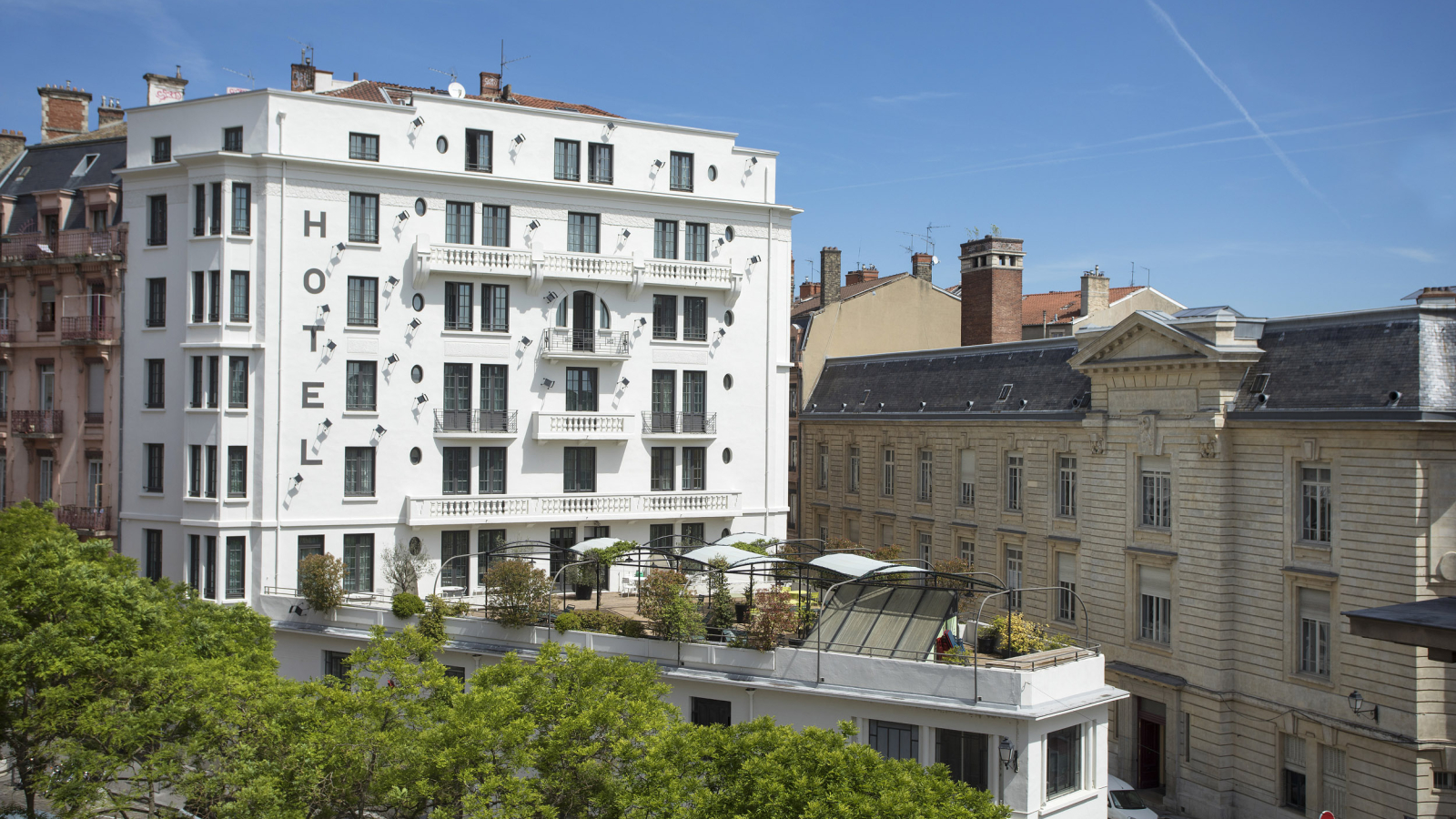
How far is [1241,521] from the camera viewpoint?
3369 cm

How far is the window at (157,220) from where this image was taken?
39719 millimetres

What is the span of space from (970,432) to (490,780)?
29686 mm

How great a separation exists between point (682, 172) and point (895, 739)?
24429 mm

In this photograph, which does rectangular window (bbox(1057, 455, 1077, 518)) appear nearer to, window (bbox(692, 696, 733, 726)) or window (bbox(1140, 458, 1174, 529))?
window (bbox(1140, 458, 1174, 529))

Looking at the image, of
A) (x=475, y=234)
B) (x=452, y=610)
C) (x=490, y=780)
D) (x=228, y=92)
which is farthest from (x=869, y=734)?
(x=228, y=92)

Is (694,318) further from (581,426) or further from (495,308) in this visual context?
(495,308)

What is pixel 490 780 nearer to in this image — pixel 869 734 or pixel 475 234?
pixel 869 734

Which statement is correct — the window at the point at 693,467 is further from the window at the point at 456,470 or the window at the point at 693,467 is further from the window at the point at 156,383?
the window at the point at 156,383

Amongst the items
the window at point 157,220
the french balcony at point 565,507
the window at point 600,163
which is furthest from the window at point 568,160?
the window at point 157,220

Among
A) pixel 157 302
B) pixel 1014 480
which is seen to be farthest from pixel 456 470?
pixel 1014 480

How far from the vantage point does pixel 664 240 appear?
142ft

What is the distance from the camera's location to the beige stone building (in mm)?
28828

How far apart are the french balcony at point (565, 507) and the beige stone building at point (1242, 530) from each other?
10817 mm

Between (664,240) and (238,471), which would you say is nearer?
(238,471)
